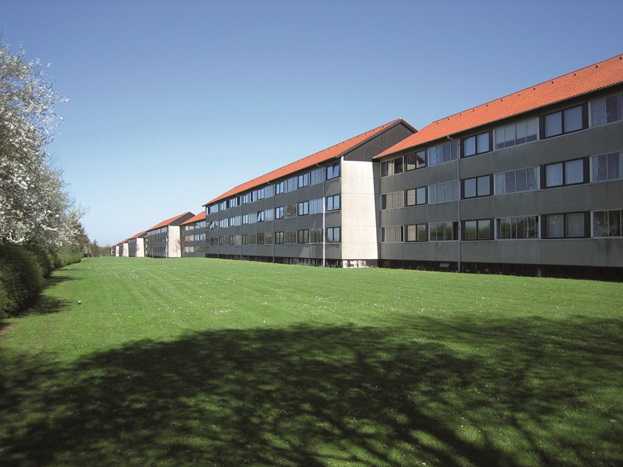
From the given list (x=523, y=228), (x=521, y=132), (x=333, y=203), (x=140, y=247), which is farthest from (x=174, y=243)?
(x=521, y=132)

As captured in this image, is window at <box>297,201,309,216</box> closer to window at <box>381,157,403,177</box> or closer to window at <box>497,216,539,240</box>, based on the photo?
window at <box>381,157,403,177</box>

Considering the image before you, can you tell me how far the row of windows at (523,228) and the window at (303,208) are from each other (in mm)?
12316

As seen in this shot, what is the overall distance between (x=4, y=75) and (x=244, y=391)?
1273 centimetres

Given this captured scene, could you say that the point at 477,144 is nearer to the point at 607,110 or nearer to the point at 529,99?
the point at 529,99

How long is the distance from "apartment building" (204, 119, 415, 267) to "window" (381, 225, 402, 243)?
0.82 metres

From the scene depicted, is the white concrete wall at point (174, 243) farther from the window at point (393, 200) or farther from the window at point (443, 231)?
the window at point (443, 231)

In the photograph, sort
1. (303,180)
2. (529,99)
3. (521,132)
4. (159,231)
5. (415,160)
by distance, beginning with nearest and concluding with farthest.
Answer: (521,132)
(529,99)
(415,160)
(303,180)
(159,231)

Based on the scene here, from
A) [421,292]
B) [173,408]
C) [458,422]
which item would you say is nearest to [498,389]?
[458,422]

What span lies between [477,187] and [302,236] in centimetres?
2263

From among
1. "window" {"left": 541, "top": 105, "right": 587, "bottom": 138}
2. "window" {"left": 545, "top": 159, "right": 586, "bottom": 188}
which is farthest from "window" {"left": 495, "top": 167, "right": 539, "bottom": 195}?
"window" {"left": 541, "top": 105, "right": 587, "bottom": 138}

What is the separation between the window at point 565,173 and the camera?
2703 centimetres

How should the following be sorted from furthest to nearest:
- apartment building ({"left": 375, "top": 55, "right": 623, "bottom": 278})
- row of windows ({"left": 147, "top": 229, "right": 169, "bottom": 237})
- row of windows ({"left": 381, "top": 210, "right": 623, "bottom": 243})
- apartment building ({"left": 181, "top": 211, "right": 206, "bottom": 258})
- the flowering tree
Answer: row of windows ({"left": 147, "top": 229, "right": 169, "bottom": 237}), apartment building ({"left": 181, "top": 211, "right": 206, "bottom": 258}), apartment building ({"left": 375, "top": 55, "right": 623, "bottom": 278}), row of windows ({"left": 381, "top": 210, "right": 623, "bottom": 243}), the flowering tree

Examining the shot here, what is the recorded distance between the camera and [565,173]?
27.9 metres

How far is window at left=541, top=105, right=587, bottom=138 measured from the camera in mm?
27078
